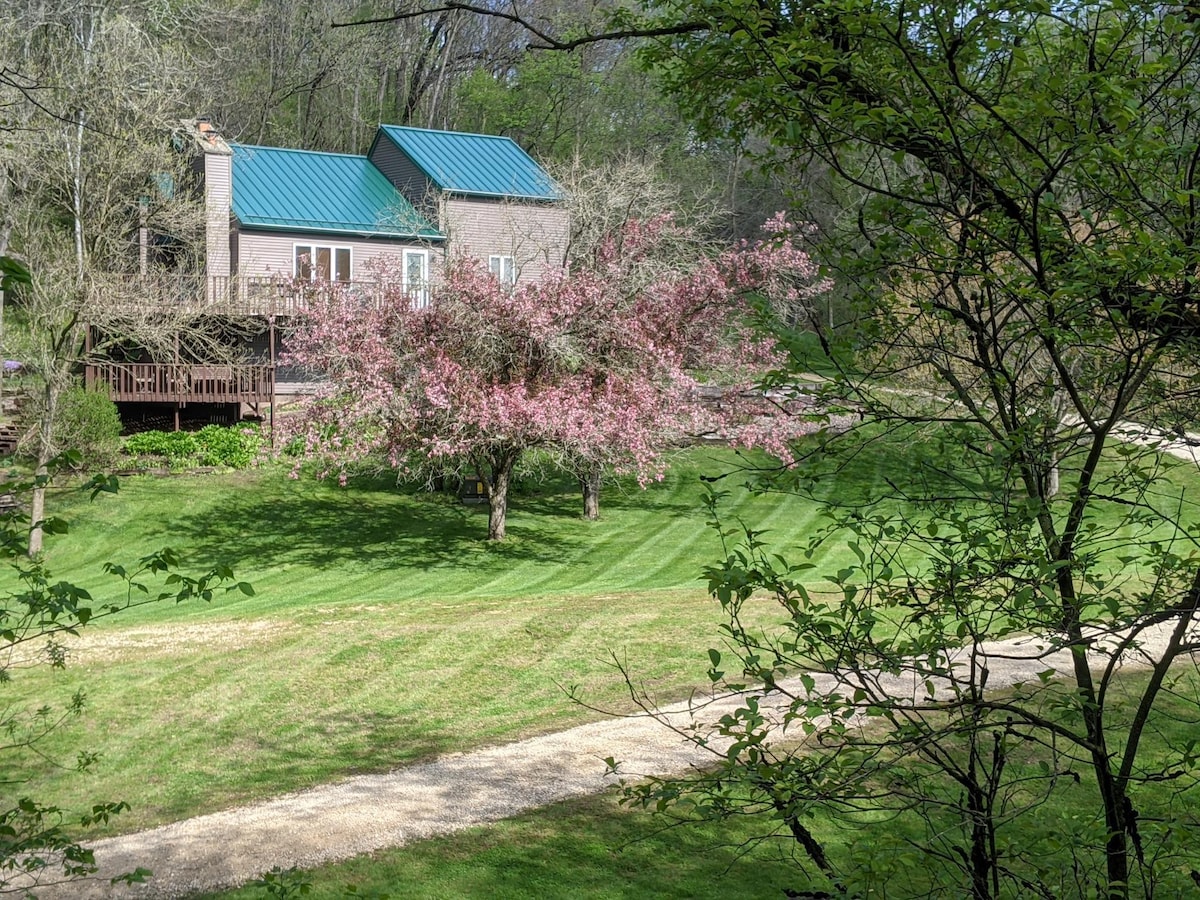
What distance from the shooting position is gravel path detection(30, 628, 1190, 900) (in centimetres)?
770

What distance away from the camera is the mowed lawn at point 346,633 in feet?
35.0

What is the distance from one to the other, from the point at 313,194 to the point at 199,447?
10.4 metres

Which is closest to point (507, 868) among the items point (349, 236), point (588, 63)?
point (349, 236)

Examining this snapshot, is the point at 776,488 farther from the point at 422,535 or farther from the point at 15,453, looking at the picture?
the point at 15,453

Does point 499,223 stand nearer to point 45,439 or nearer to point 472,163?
point 472,163

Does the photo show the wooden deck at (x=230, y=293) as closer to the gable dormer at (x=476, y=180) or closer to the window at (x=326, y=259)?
the window at (x=326, y=259)

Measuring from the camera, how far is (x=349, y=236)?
1237 inches

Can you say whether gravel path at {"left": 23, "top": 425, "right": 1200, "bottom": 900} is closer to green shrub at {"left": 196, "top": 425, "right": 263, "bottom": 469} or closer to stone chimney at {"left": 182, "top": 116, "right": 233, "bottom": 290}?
green shrub at {"left": 196, "top": 425, "right": 263, "bottom": 469}

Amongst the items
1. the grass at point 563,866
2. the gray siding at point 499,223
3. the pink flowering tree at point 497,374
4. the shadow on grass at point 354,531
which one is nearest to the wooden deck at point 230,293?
the pink flowering tree at point 497,374

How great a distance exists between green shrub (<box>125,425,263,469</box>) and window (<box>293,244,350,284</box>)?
22.5ft

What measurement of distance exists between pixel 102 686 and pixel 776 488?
34.2 feet

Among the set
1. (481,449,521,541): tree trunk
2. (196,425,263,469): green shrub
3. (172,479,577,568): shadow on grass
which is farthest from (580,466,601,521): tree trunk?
(196,425,263,469): green shrub

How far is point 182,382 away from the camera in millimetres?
24328

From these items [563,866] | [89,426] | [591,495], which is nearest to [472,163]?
[591,495]
